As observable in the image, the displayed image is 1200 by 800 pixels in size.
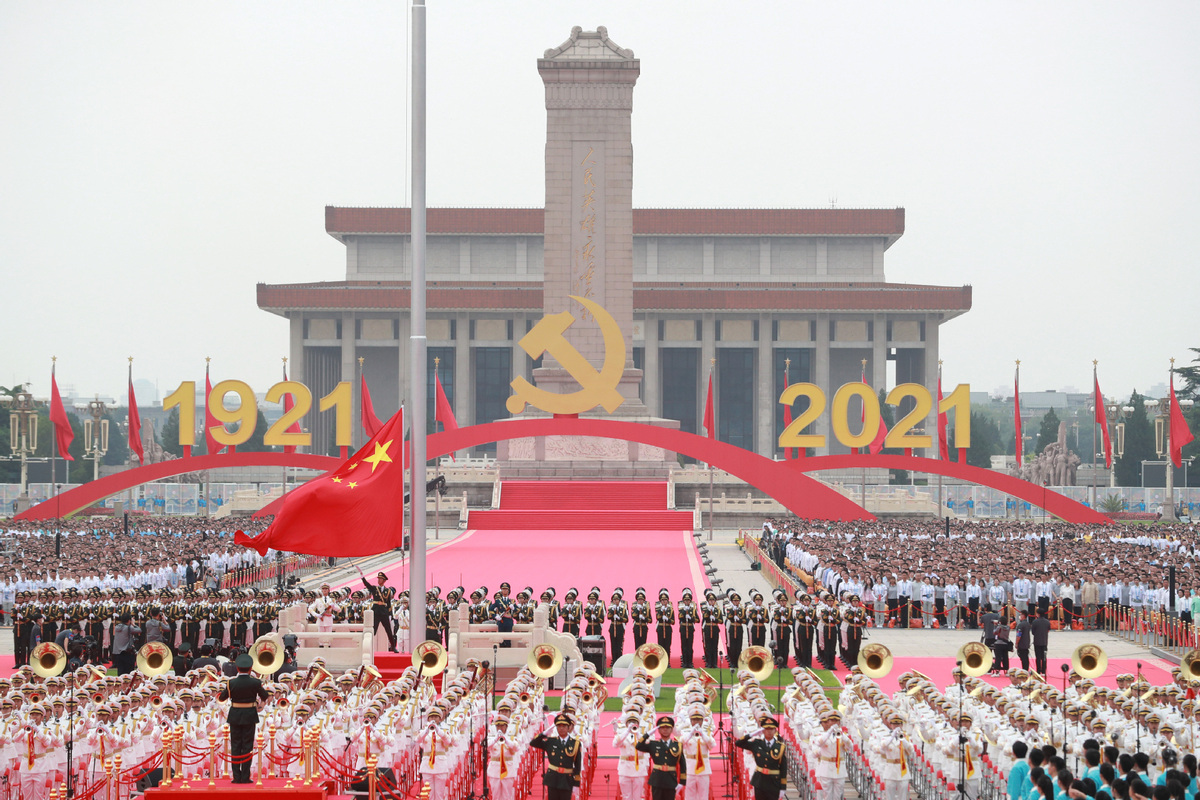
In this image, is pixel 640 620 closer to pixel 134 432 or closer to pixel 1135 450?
pixel 134 432

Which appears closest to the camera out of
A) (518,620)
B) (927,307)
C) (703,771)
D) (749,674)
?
(703,771)

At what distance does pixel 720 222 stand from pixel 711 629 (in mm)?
70533

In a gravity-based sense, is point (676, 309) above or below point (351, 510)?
above

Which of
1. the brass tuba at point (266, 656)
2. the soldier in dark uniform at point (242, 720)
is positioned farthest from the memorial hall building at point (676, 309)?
the soldier in dark uniform at point (242, 720)

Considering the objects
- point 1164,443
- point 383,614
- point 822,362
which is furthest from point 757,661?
point 822,362

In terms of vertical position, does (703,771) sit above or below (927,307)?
below

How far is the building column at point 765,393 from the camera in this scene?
270 ft

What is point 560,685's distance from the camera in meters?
19.3

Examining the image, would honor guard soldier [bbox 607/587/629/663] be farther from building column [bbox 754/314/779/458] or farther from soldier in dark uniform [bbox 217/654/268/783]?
building column [bbox 754/314/779/458]

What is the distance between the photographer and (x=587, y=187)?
5806 cm

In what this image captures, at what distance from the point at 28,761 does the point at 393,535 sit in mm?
5064

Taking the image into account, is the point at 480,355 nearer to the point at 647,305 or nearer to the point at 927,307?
the point at 647,305

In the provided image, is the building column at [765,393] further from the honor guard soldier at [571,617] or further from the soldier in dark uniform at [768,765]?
the soldier in dark uniform at [768,765]

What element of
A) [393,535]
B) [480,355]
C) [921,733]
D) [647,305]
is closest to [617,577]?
[393,535]
